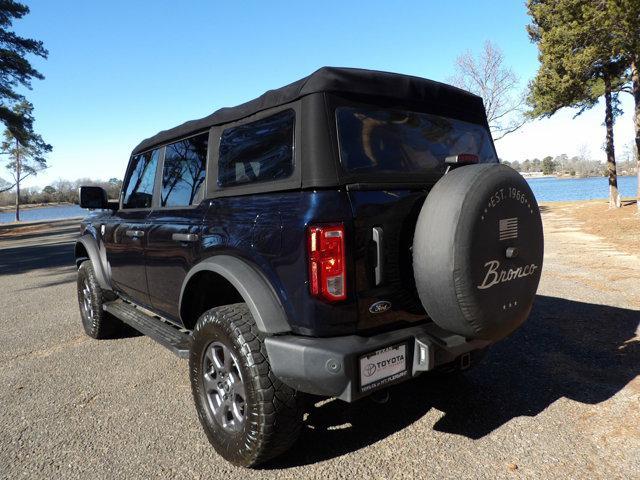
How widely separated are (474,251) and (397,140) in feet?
2.71

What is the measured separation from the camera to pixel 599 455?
2393mm

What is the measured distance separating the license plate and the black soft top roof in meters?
1.34

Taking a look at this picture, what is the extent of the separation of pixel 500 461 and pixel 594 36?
15381 mm

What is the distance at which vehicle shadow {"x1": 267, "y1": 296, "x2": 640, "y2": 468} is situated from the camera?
2717 millimetres

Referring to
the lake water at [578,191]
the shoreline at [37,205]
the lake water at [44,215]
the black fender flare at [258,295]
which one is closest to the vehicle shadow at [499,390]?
the black fender flare at [258,295]

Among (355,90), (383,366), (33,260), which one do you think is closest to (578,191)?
(33,260)

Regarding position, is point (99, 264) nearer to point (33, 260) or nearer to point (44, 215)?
point (33, 260)

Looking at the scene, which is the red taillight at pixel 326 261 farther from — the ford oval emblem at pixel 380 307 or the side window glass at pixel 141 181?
the side window glass at pixel 141 181

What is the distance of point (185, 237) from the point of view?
2.91m

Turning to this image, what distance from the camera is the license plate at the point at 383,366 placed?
80.6 inches

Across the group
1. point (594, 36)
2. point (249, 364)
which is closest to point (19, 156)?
point (594, 36)

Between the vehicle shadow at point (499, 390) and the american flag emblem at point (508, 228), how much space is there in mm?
1262

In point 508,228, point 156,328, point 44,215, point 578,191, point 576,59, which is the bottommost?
point 156,328

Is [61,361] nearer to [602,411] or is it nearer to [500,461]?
[500,461]
